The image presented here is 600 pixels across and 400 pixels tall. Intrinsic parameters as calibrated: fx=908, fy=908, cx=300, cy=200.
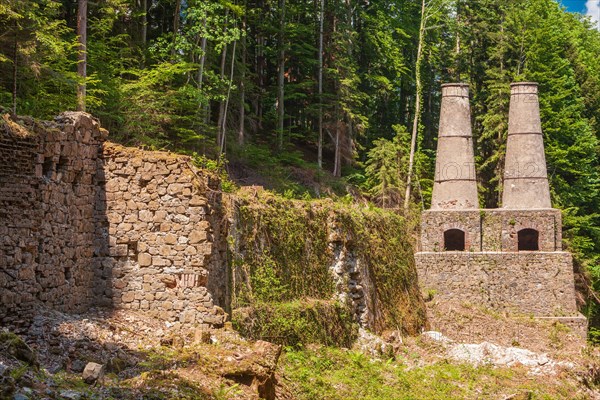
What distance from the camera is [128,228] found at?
10.2 m

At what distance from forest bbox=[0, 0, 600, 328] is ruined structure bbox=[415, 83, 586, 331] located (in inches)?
171

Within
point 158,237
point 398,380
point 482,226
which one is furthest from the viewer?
point 482,226

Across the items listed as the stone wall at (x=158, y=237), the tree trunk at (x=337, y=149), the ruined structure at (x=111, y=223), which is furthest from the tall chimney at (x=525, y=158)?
→ the stone wall at (x=158, y=237)

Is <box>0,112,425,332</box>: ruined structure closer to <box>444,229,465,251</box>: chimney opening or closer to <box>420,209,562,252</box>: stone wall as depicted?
<box>420,209,562,252</box>: stone wall

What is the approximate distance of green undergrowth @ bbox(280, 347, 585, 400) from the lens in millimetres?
10812

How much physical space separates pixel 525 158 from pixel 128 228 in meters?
24.3

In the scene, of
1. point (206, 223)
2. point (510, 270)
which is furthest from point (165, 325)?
point (510, 270)

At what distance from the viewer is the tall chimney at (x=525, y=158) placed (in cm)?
3194

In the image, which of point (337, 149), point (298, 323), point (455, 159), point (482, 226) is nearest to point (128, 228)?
point (298, 323)

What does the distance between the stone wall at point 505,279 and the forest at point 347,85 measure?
4990 mm

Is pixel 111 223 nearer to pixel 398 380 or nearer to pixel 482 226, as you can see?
pixel 398 380

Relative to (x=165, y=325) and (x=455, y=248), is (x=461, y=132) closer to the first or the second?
(x=455, y=248)

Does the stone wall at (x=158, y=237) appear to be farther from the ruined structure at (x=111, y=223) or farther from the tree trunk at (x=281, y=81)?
the tree trunk at (x=281, y=81)

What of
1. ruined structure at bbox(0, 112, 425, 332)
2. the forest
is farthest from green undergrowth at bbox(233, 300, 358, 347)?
the forest
